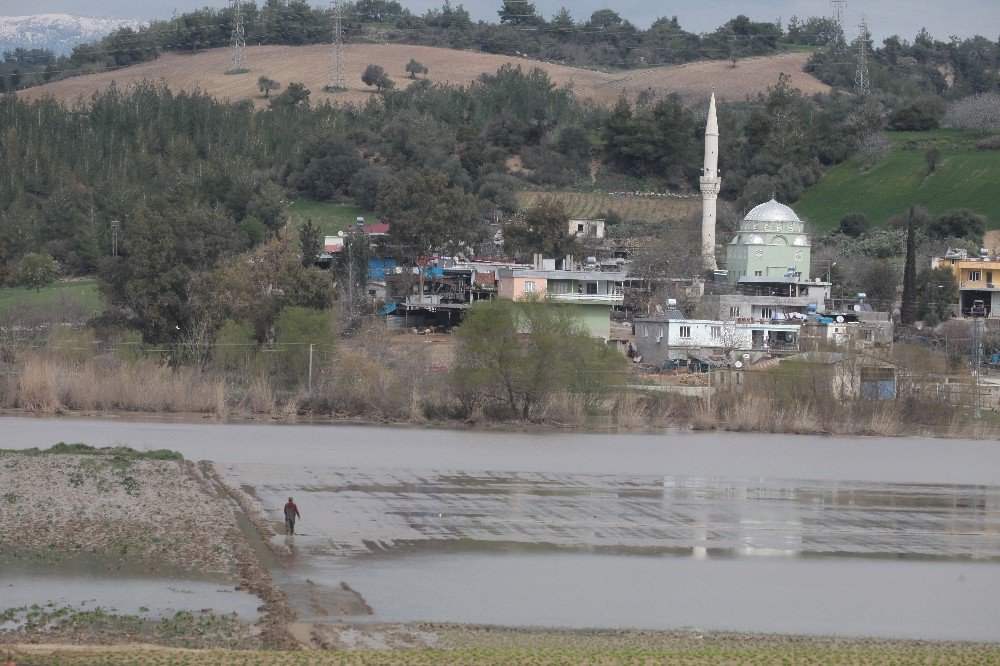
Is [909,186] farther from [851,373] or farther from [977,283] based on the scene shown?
[851,373]

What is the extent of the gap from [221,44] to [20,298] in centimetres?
10997

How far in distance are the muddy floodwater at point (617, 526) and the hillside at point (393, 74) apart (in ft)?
342

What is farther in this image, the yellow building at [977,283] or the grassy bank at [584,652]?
the yellow building at [977,283]

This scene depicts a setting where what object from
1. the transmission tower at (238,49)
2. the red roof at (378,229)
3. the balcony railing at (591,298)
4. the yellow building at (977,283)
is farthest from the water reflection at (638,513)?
the transmission tower at (238,49)

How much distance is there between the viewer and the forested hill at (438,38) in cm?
17575

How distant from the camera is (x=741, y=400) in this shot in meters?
53.5

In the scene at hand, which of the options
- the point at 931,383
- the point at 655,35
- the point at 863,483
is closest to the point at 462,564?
the point at 863,483

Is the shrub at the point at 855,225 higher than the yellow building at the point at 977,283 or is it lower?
higher

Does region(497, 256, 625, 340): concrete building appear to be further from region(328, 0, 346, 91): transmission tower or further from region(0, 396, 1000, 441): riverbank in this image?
region(328, 0, 346, 91): transmission tower

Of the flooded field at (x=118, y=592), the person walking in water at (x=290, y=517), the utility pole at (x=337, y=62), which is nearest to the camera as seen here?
the flooded field at (x=118, y=592)

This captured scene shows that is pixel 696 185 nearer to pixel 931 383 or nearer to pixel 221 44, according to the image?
pixel 931 383

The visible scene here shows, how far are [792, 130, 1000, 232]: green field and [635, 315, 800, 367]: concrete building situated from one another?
101 ft

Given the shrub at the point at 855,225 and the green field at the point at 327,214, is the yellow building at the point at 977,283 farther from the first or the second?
the green field at the point at 327,214

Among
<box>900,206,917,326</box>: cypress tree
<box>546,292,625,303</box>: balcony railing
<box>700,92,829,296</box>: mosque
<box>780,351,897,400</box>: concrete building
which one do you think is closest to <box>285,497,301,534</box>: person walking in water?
<box>780,351,897,400</box>: concrete building
